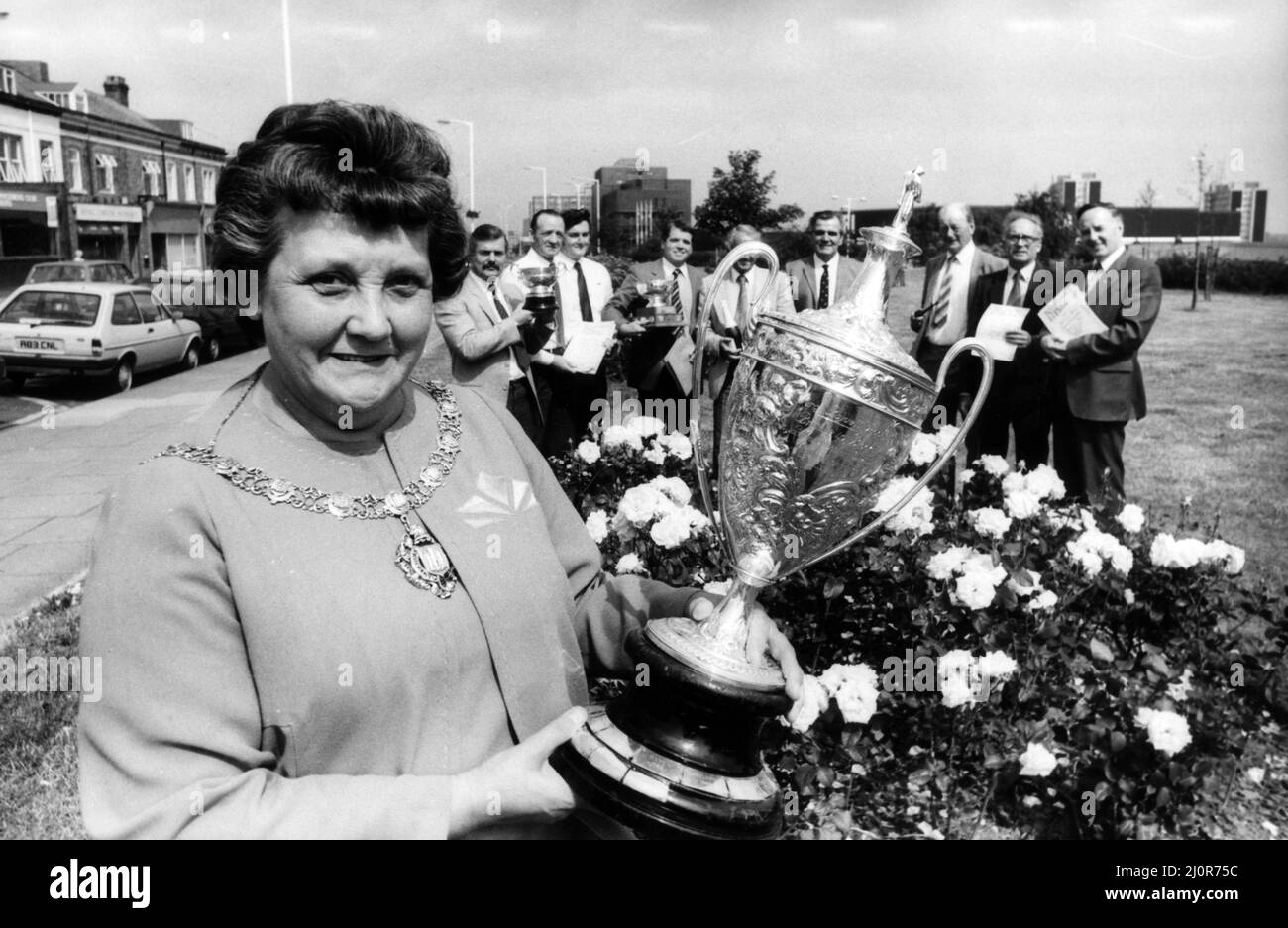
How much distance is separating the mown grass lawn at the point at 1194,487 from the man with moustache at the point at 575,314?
296cm

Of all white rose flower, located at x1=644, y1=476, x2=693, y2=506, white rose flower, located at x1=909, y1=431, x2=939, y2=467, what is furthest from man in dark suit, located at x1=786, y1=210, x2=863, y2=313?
white rose flower, located at x1=644, y1=476, x2=693, y2=506

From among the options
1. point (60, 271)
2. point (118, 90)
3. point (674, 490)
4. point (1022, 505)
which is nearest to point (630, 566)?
point (674, 490)

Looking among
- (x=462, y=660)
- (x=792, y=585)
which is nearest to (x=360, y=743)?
(x=462, y=660)

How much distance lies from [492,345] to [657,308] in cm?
122

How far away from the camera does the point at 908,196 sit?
6.07 ft

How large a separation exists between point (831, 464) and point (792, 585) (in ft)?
5.29

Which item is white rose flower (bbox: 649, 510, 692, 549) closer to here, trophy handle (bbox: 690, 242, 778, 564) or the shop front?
trophy handle (bbox: 690, 242, 778, 564)

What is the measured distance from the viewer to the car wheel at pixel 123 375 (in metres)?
13.4

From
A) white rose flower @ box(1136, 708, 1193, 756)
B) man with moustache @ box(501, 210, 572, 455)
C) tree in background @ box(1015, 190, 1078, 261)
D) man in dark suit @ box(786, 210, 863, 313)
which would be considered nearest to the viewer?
white rose flower @ box(1136, 708, 1193, 756)

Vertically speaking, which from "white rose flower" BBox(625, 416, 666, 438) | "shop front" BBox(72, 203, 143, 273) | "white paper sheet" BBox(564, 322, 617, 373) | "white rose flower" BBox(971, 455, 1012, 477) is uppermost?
"shop front" BBox(72, 203, 143, 273)

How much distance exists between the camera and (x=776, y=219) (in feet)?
40.5

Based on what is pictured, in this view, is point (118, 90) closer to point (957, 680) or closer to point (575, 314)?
point (575, 314)

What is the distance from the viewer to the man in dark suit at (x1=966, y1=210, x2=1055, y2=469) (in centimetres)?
599
